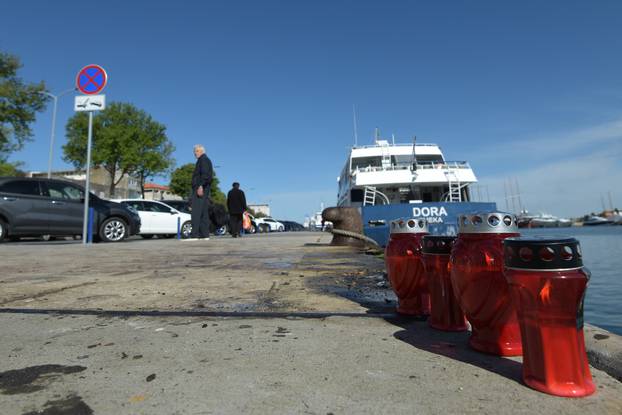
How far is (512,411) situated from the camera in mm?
963

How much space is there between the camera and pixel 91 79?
25.8ft

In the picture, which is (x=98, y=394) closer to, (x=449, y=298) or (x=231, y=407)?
(x=231, y=407)

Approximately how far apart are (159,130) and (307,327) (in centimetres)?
3937

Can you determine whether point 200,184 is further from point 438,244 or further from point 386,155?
point 386,155

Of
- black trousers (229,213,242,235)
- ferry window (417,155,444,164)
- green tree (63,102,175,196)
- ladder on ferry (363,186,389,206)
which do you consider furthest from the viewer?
green tree (63,102,175,196)

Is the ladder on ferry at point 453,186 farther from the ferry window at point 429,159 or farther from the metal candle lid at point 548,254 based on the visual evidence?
the metal candle lid at point 548,254

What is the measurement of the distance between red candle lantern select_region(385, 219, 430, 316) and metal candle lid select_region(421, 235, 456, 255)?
4.4 inches

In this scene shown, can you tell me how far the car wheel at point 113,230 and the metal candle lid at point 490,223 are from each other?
982 cm

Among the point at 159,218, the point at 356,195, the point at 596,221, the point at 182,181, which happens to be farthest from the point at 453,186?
the point at 596,221

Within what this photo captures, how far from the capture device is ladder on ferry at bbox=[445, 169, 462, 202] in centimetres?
1300

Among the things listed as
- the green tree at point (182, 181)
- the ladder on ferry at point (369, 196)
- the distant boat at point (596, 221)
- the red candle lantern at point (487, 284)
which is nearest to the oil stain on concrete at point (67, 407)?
the red candle lantern at point (487, 284)

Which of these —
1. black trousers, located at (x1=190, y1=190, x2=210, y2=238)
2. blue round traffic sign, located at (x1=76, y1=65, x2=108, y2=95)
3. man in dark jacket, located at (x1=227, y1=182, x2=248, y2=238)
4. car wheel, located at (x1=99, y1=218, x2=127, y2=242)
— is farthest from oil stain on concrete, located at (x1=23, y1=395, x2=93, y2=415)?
man in dark jacket, located at (x1=227, y1=182, x2=248, y2=238)

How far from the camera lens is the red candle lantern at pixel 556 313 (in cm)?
105

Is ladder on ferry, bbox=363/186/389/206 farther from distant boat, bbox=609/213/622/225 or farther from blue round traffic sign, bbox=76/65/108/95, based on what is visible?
distant boat, bbox=609/213/622/225
